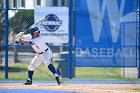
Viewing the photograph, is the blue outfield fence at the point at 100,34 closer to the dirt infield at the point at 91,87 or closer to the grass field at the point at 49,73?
the grass field at the point at 49,73

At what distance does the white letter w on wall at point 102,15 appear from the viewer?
1767 cm

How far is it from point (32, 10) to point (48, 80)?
2.68 m

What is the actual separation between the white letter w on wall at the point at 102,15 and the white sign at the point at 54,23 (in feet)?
3.14

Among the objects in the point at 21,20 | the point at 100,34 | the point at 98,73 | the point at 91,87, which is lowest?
the point at 91,87

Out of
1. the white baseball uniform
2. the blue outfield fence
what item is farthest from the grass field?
the white baseball uniform

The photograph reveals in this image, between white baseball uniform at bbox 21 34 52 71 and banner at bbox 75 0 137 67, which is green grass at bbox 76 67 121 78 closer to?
banner at bbox 75 0 137 67

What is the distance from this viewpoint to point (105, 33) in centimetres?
1777

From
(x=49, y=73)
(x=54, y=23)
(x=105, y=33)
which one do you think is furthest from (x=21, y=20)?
(x=105, y=33)

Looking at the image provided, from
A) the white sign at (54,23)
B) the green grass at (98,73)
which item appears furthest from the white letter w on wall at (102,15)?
the green grass at (98,73)

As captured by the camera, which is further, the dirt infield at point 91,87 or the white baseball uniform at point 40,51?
the white baseball uniform at point 40,51

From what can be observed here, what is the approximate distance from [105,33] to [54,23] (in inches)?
73.9

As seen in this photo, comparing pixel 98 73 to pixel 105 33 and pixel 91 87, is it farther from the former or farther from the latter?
pixel 91 87

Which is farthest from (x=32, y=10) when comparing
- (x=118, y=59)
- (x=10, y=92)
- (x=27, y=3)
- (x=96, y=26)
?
(x=10, y=92)

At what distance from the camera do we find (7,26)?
1750 centimetres
